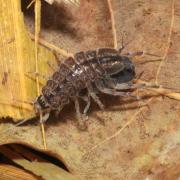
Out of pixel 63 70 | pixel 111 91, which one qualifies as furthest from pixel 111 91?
pixel 63 70

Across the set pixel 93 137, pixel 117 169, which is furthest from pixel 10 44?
pixel 117 169

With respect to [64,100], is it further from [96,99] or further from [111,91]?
[111,91]

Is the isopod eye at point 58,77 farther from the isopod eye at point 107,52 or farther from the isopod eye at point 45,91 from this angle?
the isopod eye at point 107,52

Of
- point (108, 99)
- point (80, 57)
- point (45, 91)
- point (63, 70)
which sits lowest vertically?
point (108, 99)

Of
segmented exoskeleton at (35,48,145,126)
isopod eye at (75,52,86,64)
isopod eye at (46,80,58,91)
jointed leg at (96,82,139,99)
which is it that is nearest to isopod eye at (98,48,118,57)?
segmented exoskeleton at (35,48,145,126)

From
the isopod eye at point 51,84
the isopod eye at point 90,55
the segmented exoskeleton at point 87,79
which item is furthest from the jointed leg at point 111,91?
the isopod eye at point 51,84

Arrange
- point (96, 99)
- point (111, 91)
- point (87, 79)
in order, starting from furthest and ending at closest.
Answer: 1. point (87, 79)
2. point (111, 91)
3. point (96, 99)

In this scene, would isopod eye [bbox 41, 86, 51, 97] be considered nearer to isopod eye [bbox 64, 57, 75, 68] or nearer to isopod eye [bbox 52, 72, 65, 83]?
isopod eye [bbox 52, 72, 65, 83]
